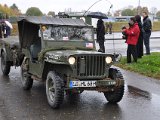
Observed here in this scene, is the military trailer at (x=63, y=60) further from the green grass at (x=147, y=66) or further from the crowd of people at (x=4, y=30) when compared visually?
the crowd of people at (x=4, y=30)

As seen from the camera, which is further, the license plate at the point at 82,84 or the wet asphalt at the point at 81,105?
the license plate at the point at 82,84

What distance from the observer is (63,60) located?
26.7 feet

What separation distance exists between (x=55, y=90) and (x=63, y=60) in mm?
606

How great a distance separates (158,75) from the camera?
12.5m

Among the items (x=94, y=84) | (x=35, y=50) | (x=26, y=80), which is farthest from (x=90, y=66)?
(x=26, y=80)

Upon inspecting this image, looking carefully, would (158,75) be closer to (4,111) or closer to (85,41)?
(85,41)

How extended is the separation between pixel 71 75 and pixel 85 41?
1.76 meters

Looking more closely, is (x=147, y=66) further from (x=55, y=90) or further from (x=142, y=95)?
(x=55, y=90)

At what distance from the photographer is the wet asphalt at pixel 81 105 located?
25.2 ft

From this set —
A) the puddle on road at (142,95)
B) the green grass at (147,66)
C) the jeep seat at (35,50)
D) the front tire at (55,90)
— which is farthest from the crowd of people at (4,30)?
the front tire at (55,90)

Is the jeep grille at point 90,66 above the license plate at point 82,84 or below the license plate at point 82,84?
above

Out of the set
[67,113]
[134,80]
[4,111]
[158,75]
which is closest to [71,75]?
[67,113]

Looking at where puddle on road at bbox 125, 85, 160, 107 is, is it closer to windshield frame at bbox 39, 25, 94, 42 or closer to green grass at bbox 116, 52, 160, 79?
windshield frame at bbox 39, 25, 94, 42

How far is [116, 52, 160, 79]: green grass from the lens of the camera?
1290 cm
